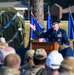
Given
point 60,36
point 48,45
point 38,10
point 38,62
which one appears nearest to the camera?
point 38,62

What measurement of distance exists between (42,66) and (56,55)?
907mm

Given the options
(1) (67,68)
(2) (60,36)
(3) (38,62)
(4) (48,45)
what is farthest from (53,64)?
(2) (60,36)

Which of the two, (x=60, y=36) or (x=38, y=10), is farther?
(x=38, y=10)

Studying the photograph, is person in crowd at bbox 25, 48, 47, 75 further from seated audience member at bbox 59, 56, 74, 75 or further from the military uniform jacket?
the military uniform jacket

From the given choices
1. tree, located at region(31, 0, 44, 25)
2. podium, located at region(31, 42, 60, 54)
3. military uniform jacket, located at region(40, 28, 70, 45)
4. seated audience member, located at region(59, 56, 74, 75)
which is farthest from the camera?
tree, located at region(31, 0, 44, 25)

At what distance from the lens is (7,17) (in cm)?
1767

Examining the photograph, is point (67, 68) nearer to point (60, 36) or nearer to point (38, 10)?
point (60, 36)

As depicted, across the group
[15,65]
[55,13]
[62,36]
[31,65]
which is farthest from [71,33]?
[55,13]

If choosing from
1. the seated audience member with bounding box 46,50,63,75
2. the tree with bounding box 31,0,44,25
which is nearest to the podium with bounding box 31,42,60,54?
the seated audience member with bounding box 46,50,63,75

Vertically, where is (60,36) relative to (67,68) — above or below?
below

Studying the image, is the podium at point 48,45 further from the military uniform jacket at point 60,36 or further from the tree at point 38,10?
the tree at point 38,10

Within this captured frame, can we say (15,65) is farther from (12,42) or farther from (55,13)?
(55,13)

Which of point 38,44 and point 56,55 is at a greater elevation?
point 56,55

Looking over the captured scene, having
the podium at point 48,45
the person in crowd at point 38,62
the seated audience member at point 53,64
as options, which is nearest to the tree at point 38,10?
the podium at point 48,45
